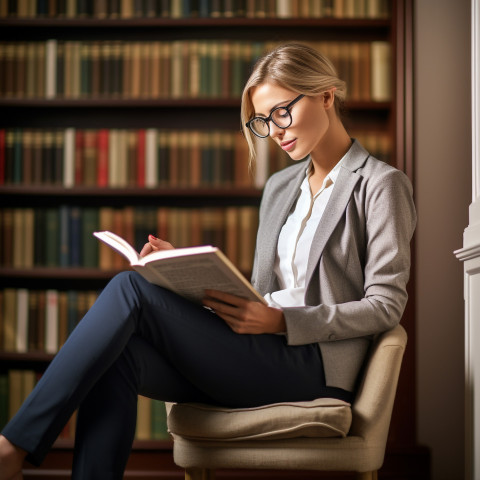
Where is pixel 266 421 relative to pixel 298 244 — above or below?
below

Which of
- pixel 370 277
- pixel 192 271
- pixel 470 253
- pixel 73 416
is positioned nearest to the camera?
pixel 192 271

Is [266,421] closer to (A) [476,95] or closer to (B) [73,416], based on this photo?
(A) [476,95]

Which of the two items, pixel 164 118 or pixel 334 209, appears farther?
pixel 164 118

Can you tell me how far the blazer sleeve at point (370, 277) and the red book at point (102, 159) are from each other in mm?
1215

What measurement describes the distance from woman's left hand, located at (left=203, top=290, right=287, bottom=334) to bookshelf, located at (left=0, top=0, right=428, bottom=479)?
111 centimetres

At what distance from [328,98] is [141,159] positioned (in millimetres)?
1022

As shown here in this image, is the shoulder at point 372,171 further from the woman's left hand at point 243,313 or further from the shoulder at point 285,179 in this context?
the woman's left hand at point 243,313

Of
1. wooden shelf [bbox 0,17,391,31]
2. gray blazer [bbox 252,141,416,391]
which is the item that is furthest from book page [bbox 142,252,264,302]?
wooden shelf [bbox 0,17,391,31]

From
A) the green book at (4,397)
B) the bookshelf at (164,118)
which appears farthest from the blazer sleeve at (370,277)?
the green book at (4,397)

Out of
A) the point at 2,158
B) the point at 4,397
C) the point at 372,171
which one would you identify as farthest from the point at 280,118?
the point at 4,397

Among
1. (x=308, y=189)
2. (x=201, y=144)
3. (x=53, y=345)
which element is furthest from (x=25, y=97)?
(x=308, y=189)

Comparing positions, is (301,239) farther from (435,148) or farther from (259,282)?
(435,148)

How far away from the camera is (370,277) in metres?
1.28

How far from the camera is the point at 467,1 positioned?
91.9 inches
